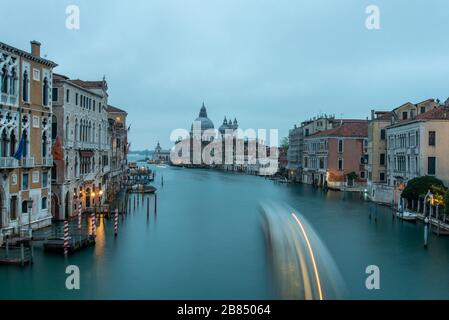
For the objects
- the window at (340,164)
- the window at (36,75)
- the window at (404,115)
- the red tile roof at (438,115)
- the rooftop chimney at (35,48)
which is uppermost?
the rooftop chimney at (35,48)

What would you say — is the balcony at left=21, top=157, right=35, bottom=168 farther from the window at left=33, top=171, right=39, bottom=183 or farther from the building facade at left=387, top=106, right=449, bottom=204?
the building facade at left=387, top=106, right=449, bottom=204

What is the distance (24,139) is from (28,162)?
39.8 inches

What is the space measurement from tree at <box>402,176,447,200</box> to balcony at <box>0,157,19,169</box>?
65.1 ft

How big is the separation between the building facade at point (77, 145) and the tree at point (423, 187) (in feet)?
58.7

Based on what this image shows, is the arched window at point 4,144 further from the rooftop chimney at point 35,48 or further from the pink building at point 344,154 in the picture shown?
the pink building at point 344,154

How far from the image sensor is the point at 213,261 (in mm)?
19078

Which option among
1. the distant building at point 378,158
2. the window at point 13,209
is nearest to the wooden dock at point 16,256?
the window at point 13,209

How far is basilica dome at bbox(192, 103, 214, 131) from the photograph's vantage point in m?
178

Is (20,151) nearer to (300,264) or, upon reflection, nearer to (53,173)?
(53,173)

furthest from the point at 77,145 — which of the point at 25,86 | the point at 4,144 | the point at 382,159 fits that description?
the point at 382,159

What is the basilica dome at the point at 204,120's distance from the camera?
17809 centimetres

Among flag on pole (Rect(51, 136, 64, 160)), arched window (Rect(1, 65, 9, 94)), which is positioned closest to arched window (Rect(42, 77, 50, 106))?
flag on pole (Rect(51, 136, 64, 160))

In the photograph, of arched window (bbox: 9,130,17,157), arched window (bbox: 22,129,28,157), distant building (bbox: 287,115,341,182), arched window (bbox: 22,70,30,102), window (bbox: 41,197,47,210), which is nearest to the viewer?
→ arched window (bbox: 9,130,17,157)

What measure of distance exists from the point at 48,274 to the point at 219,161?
116166 millimetres
